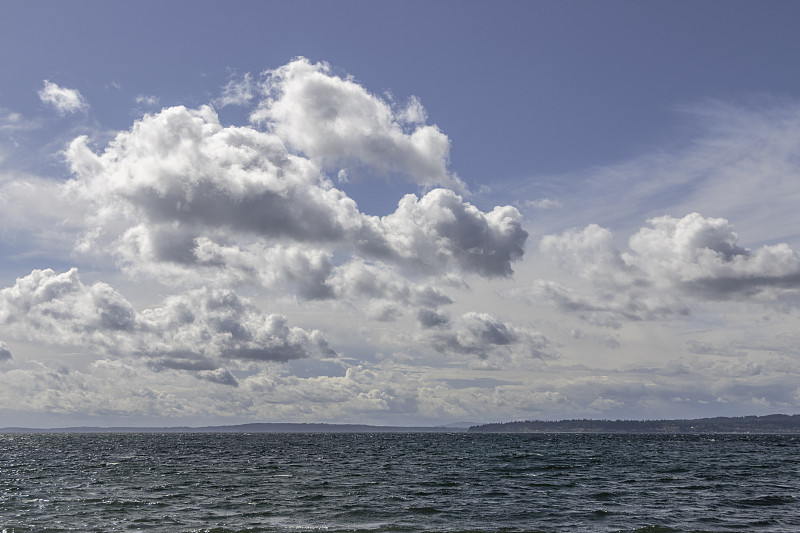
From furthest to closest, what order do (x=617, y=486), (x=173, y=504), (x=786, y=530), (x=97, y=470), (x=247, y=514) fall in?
(x=97, y=470)
(x=617, y=486)
(x=173, y=504)
(x=247, y=514)
(x=786, y=530)

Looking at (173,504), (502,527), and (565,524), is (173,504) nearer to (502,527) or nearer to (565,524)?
(502,527)

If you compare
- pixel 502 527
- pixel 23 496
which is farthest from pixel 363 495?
pixel 23 496

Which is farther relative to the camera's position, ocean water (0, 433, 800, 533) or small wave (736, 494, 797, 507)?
small wave (736, 494, 797, 507)

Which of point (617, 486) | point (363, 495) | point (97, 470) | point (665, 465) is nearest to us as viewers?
point (363, 495)

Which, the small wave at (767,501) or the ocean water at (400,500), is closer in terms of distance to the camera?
the ocean water at (400,500)

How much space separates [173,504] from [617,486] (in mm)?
43524

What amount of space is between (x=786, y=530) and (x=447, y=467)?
54018mm

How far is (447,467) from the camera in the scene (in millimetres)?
88562

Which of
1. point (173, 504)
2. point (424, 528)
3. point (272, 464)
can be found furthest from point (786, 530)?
point (272, 464)

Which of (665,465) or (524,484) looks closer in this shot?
(524,484)

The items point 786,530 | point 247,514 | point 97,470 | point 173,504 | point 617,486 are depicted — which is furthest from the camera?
point 97,470

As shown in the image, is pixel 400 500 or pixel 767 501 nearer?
pixel 767 501

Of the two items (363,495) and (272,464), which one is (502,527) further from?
(272,464)

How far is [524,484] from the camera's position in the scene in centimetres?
6525
